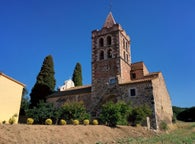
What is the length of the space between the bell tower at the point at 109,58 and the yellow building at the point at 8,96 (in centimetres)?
1440

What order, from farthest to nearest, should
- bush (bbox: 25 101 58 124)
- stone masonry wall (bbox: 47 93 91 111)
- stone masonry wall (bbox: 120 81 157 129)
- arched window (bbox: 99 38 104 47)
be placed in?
arched window (bbox: 99 38 104 47), stone masonry wall (bbox: 47 93 91 111), stone masonry wall (bbox: 120 81 157 129), bush (bbox: 25 101 58 124)

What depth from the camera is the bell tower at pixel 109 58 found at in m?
29.6

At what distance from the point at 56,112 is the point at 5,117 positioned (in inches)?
318

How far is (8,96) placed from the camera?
16047mm

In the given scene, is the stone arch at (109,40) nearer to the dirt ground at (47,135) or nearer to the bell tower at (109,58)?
the bell tower at (109,58)

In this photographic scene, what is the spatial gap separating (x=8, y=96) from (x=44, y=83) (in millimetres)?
21318

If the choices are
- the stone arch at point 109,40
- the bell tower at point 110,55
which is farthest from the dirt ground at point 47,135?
the stone arch at point 109,40

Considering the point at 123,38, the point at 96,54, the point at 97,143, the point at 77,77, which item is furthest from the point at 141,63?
the point at 97,143

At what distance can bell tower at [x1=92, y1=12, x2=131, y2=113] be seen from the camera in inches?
1166

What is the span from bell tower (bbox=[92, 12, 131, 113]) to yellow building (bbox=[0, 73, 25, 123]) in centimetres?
1440

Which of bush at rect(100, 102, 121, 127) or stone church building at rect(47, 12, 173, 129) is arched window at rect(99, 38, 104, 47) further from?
bush at rect(100, 102, 121, 127)

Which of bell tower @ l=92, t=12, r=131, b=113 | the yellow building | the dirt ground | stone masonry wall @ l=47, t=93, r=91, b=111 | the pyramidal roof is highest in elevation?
the pyramidal roof

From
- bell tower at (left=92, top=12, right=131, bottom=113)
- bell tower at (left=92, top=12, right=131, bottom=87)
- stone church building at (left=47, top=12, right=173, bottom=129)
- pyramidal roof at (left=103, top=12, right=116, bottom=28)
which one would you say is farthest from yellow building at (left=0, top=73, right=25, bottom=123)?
pyramidal roof at (left=103, top=12, right=116, bottom=28)

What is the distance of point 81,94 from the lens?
3166 centimetres
